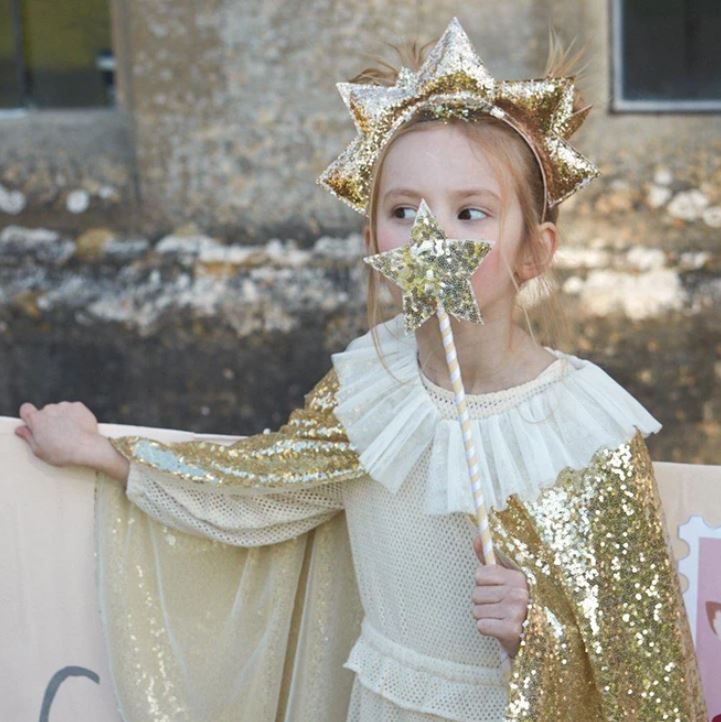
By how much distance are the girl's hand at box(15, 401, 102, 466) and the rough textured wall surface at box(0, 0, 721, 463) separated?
2106 mm

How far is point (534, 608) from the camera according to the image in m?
1.77

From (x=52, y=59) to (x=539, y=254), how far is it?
9.60 ft

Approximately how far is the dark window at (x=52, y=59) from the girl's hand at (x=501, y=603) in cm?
305

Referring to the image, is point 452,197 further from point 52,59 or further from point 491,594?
point 52,59

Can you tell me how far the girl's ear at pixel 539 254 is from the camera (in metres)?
1.94

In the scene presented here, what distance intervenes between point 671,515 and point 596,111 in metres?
2.21

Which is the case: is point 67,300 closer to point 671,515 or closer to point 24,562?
point 24,562

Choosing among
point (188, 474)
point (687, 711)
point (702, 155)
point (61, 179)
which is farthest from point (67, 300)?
point (687, 711)

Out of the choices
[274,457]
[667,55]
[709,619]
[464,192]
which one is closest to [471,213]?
[464,192]

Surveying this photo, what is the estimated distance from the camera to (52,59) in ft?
14.6

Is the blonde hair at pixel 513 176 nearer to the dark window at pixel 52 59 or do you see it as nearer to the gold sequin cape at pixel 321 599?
the gold sequin cape at pixel 321 599

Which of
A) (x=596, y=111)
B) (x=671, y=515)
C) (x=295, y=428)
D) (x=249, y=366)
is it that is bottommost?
(x=249, y=366)

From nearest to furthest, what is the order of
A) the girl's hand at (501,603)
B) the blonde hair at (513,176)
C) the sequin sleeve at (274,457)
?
1. the girl's hand at (501,603)
2. the blonde hair at (513,176)
3. the sequin sleeve at (274,457)

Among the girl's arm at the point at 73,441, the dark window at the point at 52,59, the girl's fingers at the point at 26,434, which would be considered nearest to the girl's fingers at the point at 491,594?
the girl's arm at the point at 73,441
